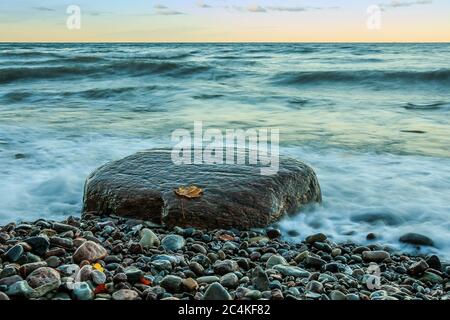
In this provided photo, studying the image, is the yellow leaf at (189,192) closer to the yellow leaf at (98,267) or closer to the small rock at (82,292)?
the yellow leaf at (98,267)

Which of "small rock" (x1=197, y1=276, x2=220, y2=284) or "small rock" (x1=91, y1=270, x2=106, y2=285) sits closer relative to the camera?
"small rock" (x1=91, y1=270, x2=106, y2=285)

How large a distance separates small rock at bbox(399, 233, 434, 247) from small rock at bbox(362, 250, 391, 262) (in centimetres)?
46

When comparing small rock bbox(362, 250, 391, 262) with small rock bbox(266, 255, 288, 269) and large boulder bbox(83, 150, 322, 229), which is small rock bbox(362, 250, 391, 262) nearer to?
small rock bbox(266, 255, 288, 269)

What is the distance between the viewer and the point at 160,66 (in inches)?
775

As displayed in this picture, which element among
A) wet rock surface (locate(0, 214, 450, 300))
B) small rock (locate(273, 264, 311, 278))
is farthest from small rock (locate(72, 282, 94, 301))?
small rock (locate(273, 264, 311, 278))

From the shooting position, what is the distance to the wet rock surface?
7.68ft

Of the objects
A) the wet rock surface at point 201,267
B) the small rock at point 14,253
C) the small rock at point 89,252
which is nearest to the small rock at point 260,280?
the wet rock surface at point 201,267

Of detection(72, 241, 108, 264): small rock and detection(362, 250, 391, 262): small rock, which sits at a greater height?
detection(72, 241, 108, 264): small rock

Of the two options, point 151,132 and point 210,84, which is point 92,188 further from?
point 210,84

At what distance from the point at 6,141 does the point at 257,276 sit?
203 inches

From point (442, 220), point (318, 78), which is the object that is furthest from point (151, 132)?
point (318, 78)

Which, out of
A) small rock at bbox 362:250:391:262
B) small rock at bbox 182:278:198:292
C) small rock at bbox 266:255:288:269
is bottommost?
small rock at bbox 362:250:391:262

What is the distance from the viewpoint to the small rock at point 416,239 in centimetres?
347

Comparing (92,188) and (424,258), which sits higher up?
(92,188)
